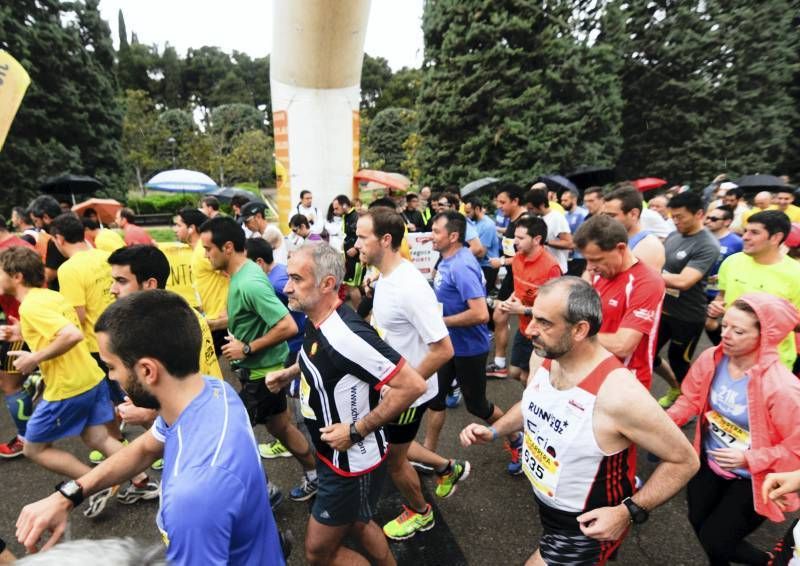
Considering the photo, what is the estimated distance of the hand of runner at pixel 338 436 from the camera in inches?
92.2

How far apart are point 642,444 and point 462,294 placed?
6.93 feet

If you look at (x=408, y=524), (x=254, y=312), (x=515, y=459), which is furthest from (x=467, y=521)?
(x=254, y=312)

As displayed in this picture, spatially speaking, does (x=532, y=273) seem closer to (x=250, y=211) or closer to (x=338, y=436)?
(x=338, y=436)

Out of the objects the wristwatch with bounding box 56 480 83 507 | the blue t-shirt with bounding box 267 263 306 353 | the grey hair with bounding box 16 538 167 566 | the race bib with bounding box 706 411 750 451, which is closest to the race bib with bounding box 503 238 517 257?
the blue t-shirt with bounding box 267 263 306 353

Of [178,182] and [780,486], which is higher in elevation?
[178,182]

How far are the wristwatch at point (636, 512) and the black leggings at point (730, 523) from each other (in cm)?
98

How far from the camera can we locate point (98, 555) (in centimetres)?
97

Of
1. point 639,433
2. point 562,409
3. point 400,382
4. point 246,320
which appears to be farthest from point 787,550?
point 246,320

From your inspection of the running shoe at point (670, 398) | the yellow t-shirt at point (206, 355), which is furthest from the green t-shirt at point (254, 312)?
the running shoe at point (670, 398)

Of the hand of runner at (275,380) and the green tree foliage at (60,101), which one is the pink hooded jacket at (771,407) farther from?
the green tree foliage at (60,101)

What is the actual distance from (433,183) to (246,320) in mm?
15134

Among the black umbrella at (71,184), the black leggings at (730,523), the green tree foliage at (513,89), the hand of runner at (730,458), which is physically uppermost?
the green tree foliage at (513,89)

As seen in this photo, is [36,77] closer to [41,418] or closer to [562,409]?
[41,418]

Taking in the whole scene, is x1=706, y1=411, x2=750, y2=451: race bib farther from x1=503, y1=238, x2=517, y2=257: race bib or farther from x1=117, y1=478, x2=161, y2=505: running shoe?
x1=117, y1=478, x2=161, y2=505: running shoe
